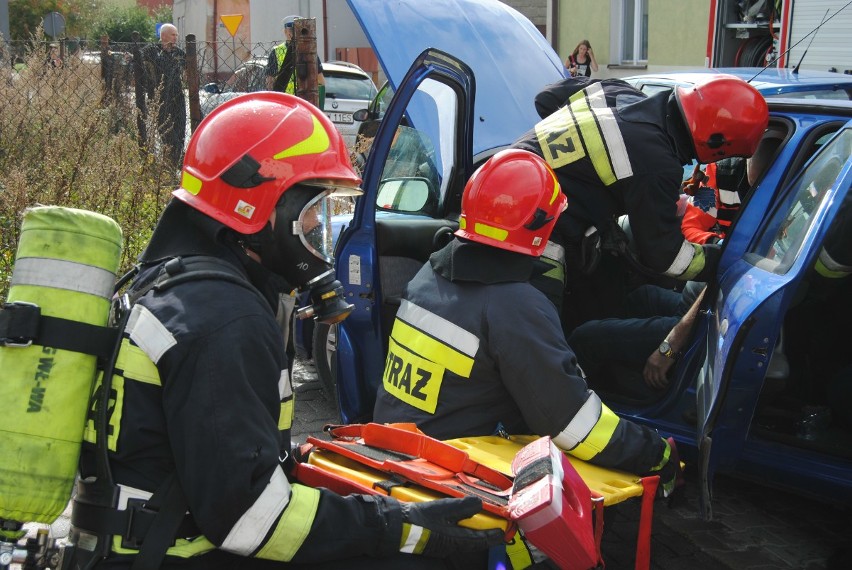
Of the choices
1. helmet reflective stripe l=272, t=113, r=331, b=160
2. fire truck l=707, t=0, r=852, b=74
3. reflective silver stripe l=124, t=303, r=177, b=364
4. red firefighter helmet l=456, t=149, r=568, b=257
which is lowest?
reflective silver stripe l=124, t=303, r=177, b=364

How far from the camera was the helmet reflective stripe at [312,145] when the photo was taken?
2.32 m

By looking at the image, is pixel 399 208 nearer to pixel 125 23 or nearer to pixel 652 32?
pixel 652 32

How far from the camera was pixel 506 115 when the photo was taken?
17.0 feet

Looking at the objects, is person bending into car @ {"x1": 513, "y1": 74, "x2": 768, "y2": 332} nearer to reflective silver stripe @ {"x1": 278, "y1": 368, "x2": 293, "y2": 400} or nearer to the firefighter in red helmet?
the firefighter in red helmet

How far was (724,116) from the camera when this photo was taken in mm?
3801

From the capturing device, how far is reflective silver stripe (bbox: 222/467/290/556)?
2064 millimetres

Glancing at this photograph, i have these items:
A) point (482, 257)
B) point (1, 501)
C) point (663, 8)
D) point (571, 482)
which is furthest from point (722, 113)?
point (663, 8)

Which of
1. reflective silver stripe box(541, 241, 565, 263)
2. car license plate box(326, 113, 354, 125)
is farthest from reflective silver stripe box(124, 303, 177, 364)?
car license plate box(326, 113, 354, 125)

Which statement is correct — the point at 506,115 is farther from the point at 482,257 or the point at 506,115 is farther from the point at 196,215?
the point at 196,215

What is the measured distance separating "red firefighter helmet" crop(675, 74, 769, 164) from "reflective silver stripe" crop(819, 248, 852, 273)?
1.97ft

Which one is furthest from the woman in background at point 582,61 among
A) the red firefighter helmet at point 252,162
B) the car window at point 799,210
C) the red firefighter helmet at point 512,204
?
the red firefighter helmet at point 252,162

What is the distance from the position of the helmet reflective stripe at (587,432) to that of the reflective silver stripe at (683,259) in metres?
1.04

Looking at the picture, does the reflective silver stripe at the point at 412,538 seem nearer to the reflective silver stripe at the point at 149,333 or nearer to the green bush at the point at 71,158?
the reflective silver stripe at the point at 149,333

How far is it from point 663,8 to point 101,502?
1654 centimetres
